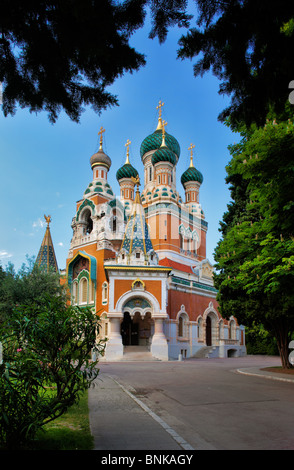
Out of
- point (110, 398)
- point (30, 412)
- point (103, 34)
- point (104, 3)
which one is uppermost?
point (104, 3)

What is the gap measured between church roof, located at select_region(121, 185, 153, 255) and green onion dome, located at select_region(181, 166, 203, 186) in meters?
12.8

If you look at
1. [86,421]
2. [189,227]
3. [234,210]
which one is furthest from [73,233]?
[86,421]

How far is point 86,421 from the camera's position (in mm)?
5977

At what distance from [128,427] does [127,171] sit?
36576mm

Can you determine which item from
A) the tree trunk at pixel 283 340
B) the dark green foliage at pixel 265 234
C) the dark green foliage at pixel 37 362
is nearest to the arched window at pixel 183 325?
the dark green foliage at pixel 265 234

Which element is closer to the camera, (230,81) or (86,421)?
(230,81)

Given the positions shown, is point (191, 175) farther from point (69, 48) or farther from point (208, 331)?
point (69, 48)

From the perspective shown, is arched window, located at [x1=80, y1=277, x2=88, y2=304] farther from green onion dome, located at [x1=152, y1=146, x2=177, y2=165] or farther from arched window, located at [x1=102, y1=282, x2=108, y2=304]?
green onion dome, located at [x1=152, y1=146, x2=177, y2=165]

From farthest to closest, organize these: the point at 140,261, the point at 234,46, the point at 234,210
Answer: the point at 140,261 → the point at 234,210 → the point at 234,46

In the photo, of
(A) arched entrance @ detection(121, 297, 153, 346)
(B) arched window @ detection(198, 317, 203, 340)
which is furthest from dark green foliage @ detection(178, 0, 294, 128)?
(B) arched window @ detection(198, 317, 203, 340)

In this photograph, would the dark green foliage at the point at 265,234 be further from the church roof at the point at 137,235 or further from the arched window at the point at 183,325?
the arched window at the point at 183,325

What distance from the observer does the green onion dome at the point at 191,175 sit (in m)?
40.9

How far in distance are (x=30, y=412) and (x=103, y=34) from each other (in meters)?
4.38
